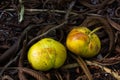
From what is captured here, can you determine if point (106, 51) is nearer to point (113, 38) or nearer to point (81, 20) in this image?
point (113, 38)

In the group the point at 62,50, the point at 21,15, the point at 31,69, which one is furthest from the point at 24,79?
the point at 21,15

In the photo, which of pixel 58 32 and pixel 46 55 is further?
pixel 58 32

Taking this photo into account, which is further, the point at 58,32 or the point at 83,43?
the point at 58,32
